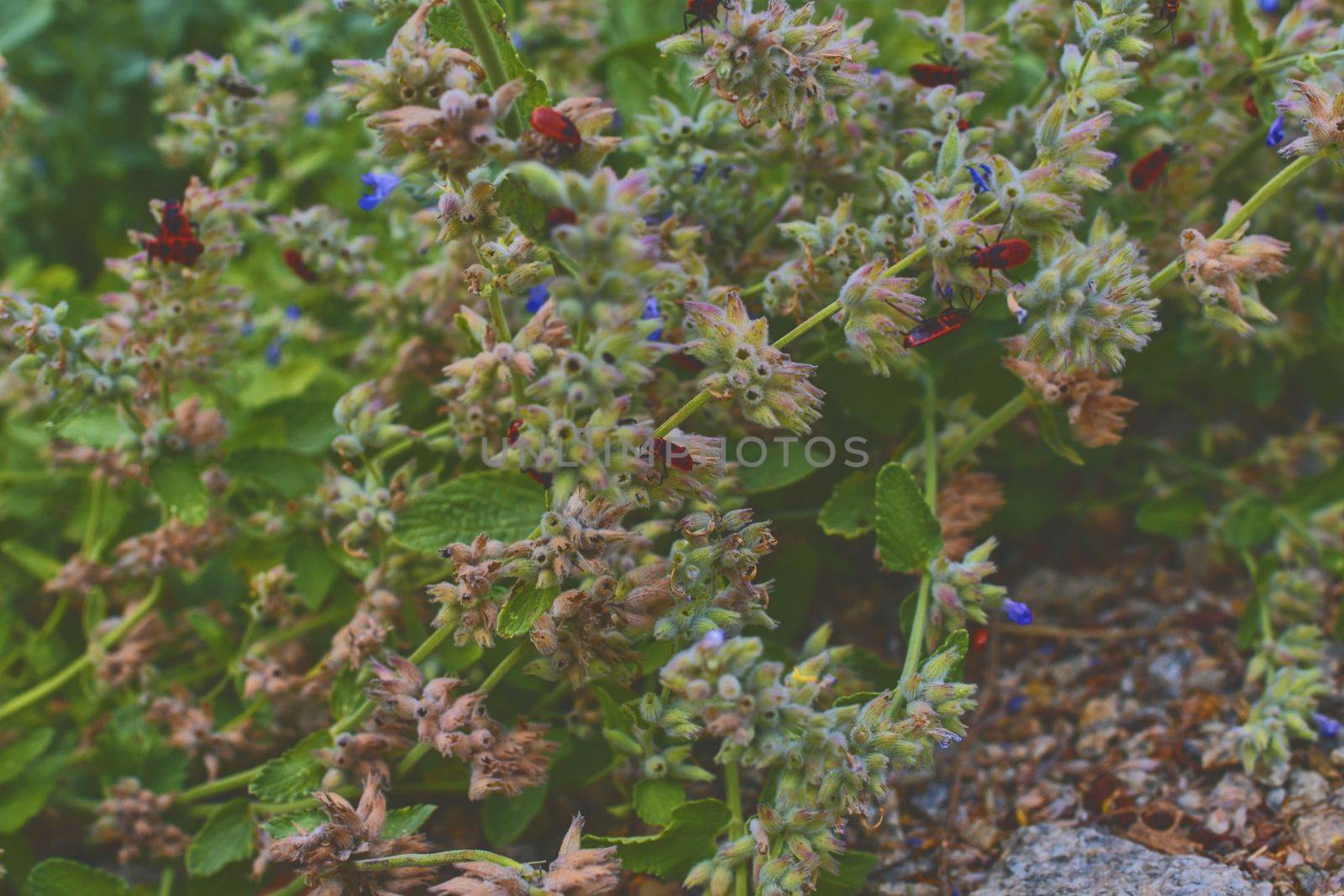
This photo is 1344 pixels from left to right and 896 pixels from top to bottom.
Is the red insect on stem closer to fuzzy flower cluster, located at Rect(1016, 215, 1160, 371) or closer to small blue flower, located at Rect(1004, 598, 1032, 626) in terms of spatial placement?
fuzzy flower cluster, located at Rect(1016, 215, 1160, 371)

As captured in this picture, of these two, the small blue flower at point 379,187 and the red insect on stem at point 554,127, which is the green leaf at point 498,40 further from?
the small blue flower at point 379,187

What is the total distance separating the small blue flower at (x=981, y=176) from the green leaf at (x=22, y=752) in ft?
8.07

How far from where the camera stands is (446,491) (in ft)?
7.26

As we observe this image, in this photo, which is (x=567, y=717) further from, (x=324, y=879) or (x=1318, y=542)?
(x=1318, y=542)

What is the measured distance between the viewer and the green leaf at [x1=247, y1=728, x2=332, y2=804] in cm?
215

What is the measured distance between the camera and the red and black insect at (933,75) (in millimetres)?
2387

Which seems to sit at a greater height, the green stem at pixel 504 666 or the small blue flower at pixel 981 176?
the small blue flower at pixel 981 176

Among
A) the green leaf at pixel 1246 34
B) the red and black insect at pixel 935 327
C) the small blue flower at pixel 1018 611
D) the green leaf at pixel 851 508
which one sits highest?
the green leaf at pixel 1246 34

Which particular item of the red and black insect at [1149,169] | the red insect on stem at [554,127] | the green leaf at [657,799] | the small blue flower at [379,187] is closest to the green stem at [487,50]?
the red insect on stem at [554,127]

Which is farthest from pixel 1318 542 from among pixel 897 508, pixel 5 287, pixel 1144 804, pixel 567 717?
pixel 5 287

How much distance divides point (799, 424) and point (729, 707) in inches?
18.3

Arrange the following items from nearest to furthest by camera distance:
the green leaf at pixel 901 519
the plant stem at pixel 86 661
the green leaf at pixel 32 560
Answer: the green leaf at pixel 901 519 < the plant stem at pixel 86 661 < the green leaf at pixel 32 560

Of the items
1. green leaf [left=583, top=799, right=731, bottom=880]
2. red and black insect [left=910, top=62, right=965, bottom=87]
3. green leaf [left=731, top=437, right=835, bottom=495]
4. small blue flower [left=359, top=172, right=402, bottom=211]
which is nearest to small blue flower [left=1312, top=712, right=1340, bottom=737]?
green leaf [left=731, top=437, right=835, bottom=495]

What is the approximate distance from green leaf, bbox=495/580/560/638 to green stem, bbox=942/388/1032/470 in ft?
3.42
